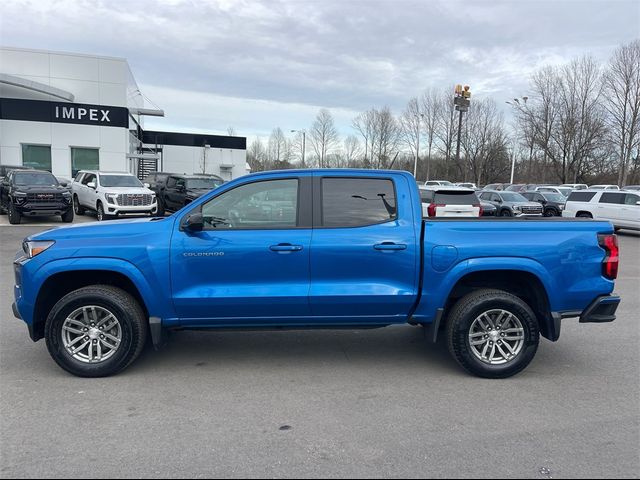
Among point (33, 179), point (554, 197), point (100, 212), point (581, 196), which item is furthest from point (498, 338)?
point (554, 197)

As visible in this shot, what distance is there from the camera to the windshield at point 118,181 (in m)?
18.1

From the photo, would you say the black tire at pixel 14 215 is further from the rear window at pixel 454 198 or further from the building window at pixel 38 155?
the building window at pixel 38 155

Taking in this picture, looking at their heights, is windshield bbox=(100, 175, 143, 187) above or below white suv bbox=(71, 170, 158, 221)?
above

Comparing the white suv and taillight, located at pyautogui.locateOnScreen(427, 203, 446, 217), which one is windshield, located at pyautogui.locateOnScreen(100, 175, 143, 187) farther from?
taillight, located at pyautogui.locateOnScreen(427, 203, 446, 217)

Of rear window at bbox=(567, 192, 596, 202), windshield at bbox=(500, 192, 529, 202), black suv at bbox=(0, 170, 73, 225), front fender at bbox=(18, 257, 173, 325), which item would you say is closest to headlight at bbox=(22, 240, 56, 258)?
front fender at bbox=(18, 257, 173, 325)

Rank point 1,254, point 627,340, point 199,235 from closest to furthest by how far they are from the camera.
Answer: point 199,235 < point 627,340 < point 1,254

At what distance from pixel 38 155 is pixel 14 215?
15.4m

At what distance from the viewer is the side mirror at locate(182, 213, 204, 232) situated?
413 cm

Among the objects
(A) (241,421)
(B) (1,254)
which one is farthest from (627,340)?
(B) (1,254)

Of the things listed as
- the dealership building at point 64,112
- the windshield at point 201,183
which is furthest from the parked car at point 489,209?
the dealership building at point 64,112

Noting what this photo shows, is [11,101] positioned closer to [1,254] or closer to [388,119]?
[1,254]

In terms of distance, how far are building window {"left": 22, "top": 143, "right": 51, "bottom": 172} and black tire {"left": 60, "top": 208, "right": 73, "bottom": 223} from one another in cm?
1465

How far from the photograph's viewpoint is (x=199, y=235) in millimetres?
4238

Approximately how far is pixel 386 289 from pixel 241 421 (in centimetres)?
164
